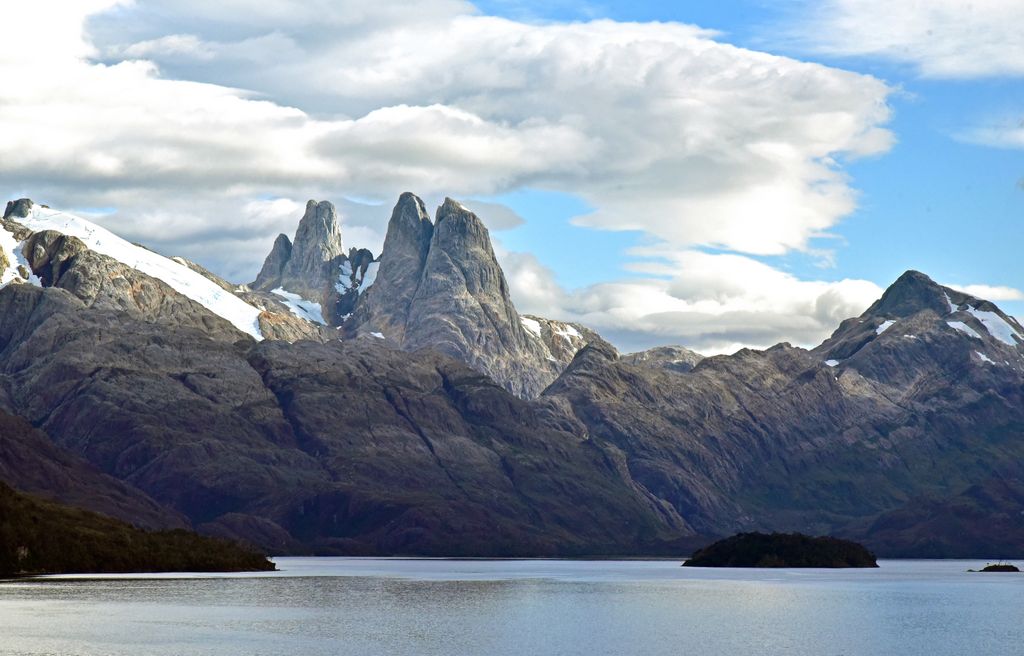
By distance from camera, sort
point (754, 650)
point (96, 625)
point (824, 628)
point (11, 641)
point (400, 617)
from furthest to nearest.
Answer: point (400, 617)
point (824, 628)
point (96, 625)
point (754, 650)
point (11, 641)

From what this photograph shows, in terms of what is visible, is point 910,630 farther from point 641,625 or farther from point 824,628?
point 641,625

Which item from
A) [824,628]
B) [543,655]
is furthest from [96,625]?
[824,628]

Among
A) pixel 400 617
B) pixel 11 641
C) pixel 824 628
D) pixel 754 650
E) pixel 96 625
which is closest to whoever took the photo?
pixel 11 641

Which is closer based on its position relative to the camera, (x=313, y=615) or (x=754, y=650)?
(x=754, y=650)

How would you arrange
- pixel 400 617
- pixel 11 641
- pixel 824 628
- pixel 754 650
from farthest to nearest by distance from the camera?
pixel 400 617 < pixel 824 628 < pixel 754 650 < pixel 11 641

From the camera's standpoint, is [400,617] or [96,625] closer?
[96,625]

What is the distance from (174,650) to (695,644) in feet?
185

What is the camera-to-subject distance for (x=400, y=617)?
197 m

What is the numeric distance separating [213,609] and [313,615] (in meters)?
14.5

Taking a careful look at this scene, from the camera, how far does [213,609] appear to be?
198750 mm

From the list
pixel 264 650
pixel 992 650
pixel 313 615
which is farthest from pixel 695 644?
pixel 313 615

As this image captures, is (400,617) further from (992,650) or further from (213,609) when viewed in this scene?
(992,650)

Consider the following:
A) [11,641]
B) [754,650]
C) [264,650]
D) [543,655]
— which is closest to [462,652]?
[543,655]

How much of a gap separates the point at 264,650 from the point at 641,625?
6102 cm
